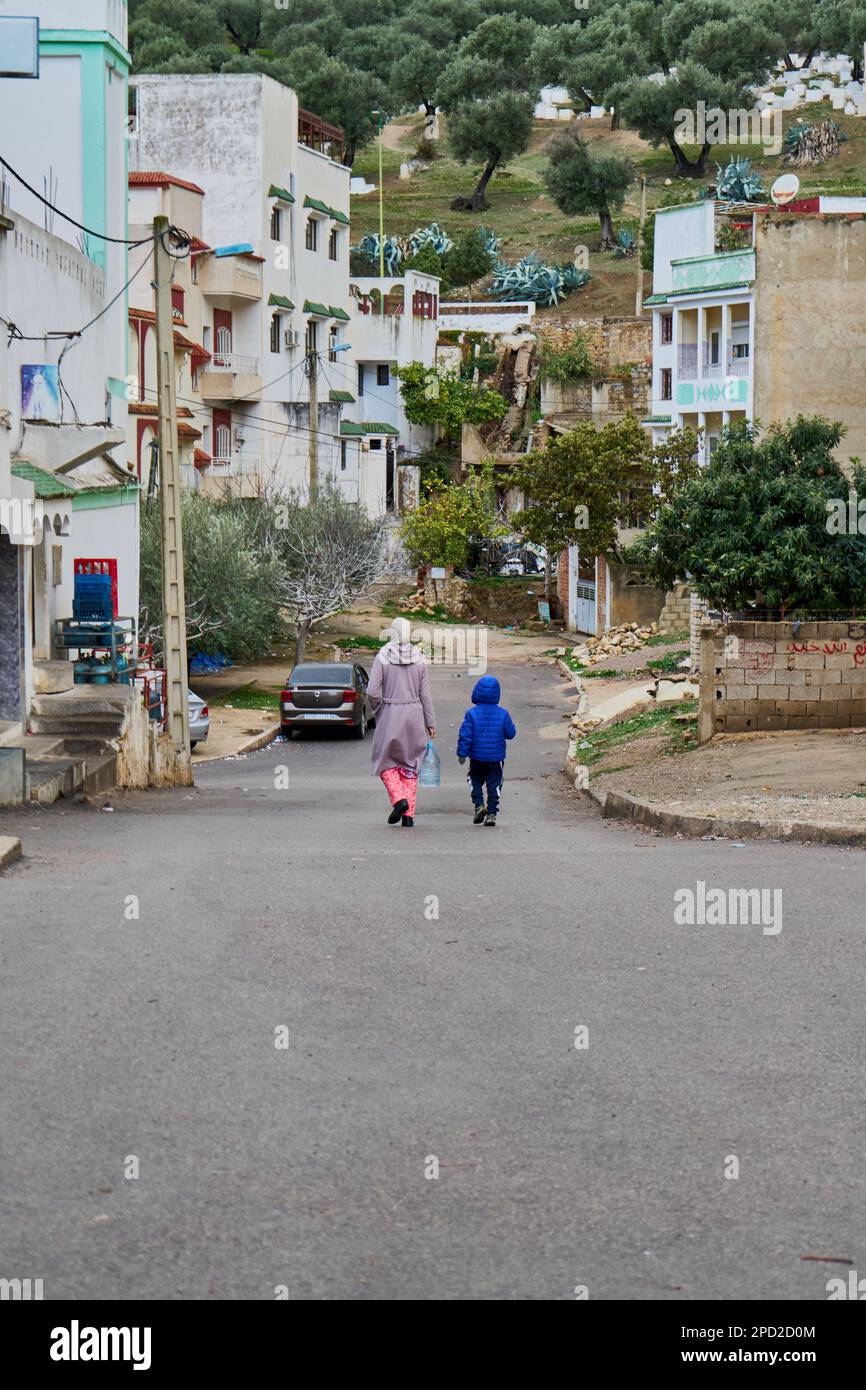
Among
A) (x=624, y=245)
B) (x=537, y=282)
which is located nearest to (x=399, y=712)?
(x=537, y=282)

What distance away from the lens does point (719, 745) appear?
22109 millimetres

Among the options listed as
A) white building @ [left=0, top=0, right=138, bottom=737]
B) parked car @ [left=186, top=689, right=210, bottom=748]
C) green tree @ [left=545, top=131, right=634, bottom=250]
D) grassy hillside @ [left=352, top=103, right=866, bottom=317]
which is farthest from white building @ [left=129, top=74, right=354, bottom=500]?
green tree @ [left=545, top=131, right=634, bottom=250]

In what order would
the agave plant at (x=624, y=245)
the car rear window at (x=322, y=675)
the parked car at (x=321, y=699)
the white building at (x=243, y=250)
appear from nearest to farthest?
1. the parked car at (x=321, y=699)
2. the car rear window at (x=322, y=675)
3. the white building at (x=243, y=250)
4. the agave plant at (x=624, y=245)

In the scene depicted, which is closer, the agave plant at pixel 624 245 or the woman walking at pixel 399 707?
the woman walking at pixel 399 707

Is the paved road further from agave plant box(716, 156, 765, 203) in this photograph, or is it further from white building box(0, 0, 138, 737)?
agave plant box(716, 156, 765, 203)

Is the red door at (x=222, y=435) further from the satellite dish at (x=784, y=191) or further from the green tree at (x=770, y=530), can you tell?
the green tree at (x=770, y=530)

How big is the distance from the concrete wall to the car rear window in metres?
11.3

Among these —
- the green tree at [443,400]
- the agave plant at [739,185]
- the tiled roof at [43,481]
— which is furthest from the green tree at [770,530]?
the agave plant at [739,185]

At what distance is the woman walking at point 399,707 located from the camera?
51.4 ft

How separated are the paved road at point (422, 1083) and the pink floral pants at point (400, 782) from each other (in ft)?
12.9

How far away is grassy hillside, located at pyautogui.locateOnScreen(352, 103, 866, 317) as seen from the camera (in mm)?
92438

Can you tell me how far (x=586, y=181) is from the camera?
98000 mm

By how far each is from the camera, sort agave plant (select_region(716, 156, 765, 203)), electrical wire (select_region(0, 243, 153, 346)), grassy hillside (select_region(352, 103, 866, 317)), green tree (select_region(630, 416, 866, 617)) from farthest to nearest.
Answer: grassy hillside (select_region(352, 103, 866, 317)), agave plant (select_region(716, 156, 765, 203)), green tree (select_region(630, 416, 866, 617)), electrical wire (select_region(0, 243, 153, 346))
